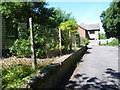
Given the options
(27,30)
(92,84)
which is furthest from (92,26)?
(92,84)

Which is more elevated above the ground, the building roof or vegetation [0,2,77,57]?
the building roof

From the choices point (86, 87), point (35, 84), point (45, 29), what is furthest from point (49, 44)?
point (35, 84)

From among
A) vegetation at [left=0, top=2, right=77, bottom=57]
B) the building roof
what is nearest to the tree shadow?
vegetation at [left=0, top=2, right=77, bottom=57]

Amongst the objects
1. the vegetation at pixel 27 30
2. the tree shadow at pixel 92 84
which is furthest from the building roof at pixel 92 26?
the tree shadow at pixel 92 84

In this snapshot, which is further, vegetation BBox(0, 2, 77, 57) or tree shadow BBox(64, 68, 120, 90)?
vegetation BBox(0, 2, 77, 57)

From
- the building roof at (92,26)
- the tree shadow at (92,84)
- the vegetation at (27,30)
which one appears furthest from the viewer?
Answer: the building roof at (92,26)

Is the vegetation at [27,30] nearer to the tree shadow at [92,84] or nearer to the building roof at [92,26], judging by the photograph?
the tree shadow at [92,84]

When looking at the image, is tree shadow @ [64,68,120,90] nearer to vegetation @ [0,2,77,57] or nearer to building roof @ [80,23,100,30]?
vegetation @ [0,2,77,57]

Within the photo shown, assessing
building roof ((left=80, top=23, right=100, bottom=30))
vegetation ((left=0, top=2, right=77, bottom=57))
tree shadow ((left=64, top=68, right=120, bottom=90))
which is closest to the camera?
tree shadow ((left=64, top=68, right=120, bottom=90))

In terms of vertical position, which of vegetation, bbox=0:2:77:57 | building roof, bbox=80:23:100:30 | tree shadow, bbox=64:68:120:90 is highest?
building roof, bbox=80:23:100:30

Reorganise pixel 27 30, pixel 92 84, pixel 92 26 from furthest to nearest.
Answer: pixel 92 26
pixel 27 30
pixel 92 84

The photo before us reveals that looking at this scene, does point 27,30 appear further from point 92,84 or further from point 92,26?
point 92,26

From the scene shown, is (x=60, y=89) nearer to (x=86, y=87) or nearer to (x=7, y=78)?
(x=86, y=87)

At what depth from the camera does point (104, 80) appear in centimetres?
425
